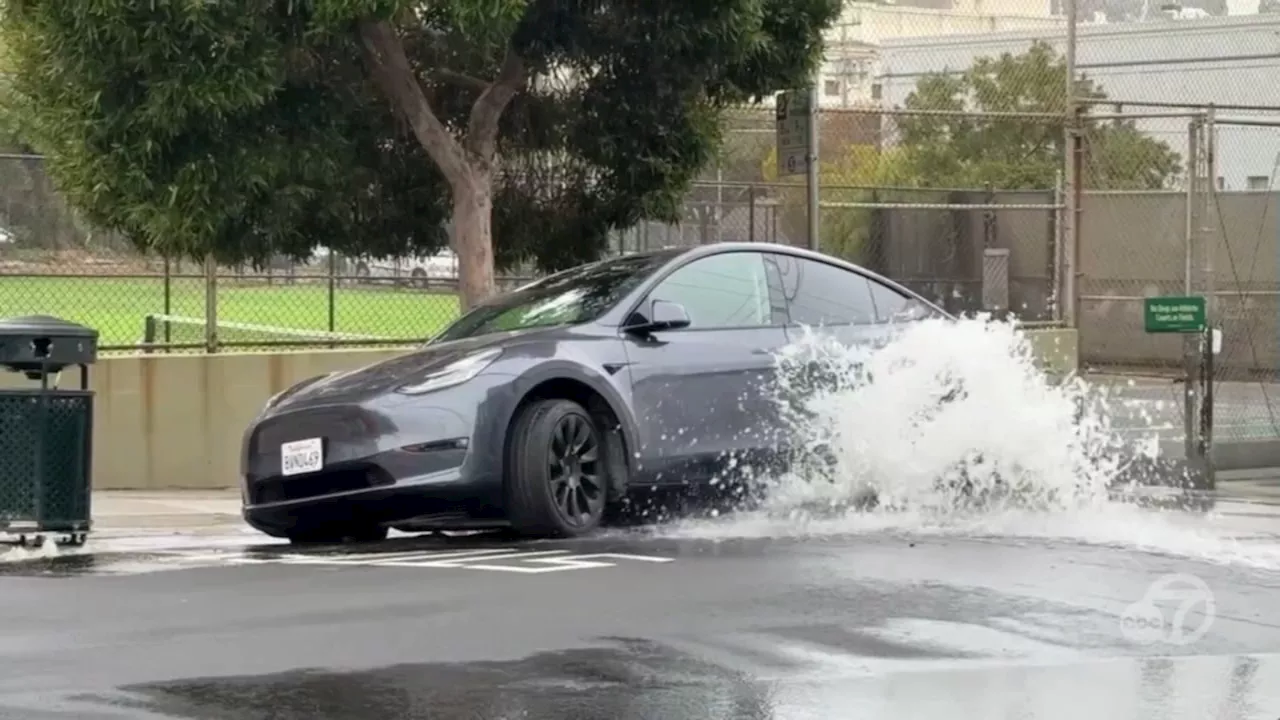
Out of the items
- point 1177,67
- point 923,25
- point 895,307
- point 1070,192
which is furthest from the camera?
point 923,25

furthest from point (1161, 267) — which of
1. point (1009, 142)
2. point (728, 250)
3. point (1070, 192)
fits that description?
point (728, 250)

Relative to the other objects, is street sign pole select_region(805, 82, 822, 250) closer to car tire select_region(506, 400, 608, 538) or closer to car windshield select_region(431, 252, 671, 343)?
car windshield select_region(431, 252, 671, 343)

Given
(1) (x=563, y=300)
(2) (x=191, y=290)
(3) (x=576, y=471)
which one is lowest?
(3) (x=576, y=471)

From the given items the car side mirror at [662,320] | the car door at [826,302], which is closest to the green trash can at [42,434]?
the car side mirror at [662,320]

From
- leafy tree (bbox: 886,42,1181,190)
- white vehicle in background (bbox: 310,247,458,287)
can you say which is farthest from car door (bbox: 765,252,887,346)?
leafy tree (bbox: 886,42,1181,190)

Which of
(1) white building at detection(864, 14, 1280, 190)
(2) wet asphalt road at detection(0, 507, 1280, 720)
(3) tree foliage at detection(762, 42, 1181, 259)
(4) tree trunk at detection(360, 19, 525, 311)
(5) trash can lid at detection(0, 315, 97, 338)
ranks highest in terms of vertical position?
(1) white building at detection(864, 14, 1280, 190)

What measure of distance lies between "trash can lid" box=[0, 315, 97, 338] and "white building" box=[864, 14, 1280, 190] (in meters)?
23.2

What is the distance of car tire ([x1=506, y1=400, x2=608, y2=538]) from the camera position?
8703 millimetres

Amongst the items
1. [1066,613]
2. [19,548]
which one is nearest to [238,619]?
[19,548]

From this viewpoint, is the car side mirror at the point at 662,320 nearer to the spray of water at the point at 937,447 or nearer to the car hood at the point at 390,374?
the car hood at the point at 390,374

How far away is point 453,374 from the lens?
28.9 ft

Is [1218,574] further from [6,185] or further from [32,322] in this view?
[6,185]

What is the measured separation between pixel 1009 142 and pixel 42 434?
18.9 metres

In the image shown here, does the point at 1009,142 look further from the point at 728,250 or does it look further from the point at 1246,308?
the point at 728,250
